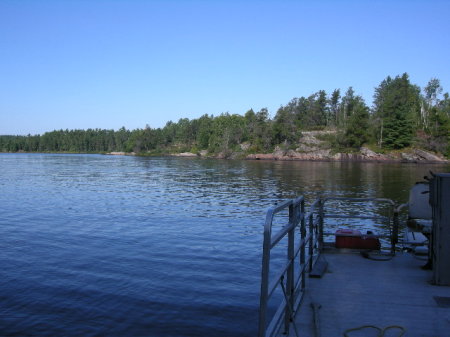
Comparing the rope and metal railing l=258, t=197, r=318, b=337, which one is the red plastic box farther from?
the rope

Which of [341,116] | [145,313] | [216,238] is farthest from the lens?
[341,116]

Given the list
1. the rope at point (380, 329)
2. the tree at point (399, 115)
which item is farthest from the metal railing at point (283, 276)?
the tree at point (399, 115)

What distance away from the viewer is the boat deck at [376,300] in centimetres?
550

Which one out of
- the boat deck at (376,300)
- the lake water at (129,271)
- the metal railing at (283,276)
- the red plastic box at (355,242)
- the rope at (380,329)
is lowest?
the lake water at (129,271)

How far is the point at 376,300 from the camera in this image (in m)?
6.55

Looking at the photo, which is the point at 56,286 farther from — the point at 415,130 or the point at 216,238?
the point at 415,130

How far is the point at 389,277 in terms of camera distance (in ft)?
25.6

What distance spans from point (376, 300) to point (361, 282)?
0.94 metres

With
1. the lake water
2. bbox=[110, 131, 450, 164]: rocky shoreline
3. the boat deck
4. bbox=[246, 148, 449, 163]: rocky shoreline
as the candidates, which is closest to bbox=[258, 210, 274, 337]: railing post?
the boat deck

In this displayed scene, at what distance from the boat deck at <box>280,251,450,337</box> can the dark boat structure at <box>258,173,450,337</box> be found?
0.04ft

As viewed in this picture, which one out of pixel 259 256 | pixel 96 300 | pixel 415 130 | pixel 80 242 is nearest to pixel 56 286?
pixel 96 300

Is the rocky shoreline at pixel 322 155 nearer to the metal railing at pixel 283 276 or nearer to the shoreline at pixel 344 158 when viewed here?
the shoreline at pixel 344 158

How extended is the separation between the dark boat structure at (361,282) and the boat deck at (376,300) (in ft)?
0.04

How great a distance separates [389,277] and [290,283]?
3.30 meters
